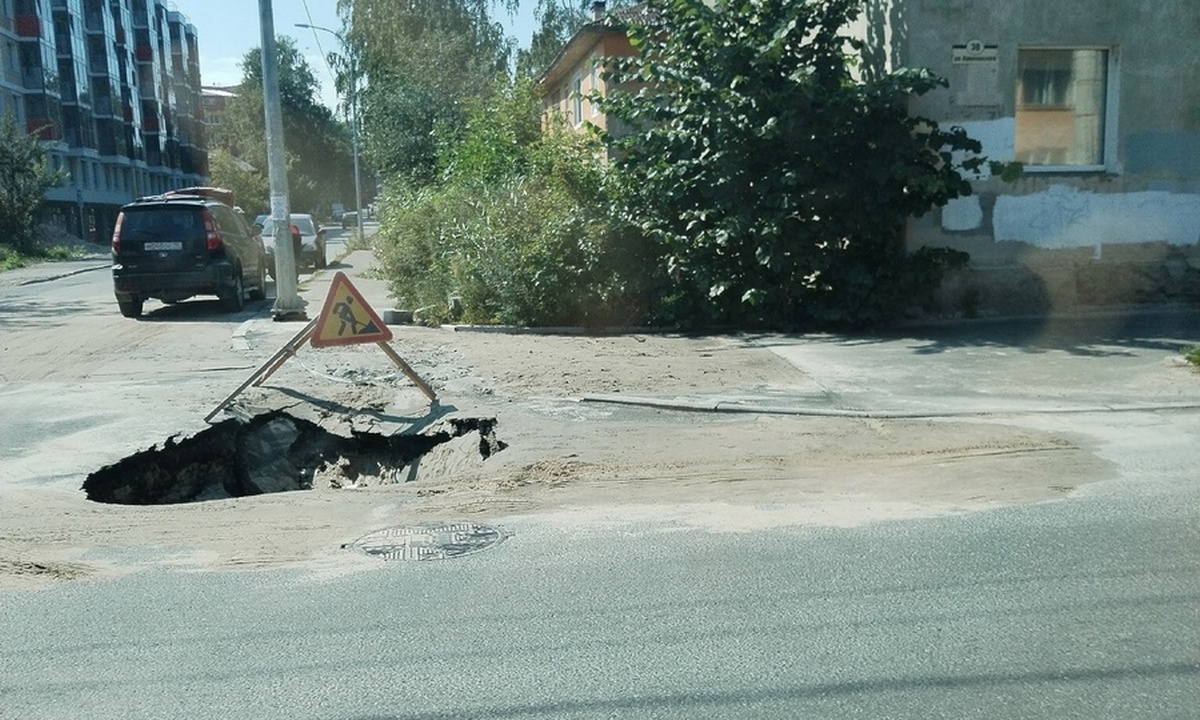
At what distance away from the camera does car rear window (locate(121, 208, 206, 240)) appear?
17.7 meters

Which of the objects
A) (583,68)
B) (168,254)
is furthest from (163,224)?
(583,68)

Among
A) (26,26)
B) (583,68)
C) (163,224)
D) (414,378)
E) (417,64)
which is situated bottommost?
(414,378)

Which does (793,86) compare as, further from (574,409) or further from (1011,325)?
(574,409)

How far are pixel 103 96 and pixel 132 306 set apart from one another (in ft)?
210

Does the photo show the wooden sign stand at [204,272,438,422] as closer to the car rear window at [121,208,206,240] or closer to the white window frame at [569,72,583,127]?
the car rear window at [121,208,206,240]

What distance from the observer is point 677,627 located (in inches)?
188

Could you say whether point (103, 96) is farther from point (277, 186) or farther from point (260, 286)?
point (277, 186)

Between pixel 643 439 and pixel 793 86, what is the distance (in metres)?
6.11

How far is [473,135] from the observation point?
25.0 m

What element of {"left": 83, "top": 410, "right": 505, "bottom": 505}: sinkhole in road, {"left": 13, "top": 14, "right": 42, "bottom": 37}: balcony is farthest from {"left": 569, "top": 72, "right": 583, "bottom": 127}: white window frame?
{"left": 13, "top": 14, "right": 42, "bottom": 37}: balcony

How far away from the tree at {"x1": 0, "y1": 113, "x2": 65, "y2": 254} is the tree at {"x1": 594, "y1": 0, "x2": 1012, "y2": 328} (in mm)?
39266

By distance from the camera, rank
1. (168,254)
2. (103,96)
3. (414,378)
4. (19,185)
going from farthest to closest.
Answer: (103,96) < (19,185) < (168,254) < (414,378)

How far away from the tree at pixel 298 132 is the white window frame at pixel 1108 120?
6924 centimetres

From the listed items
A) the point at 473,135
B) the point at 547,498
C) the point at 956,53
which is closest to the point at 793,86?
the point at 956,53
